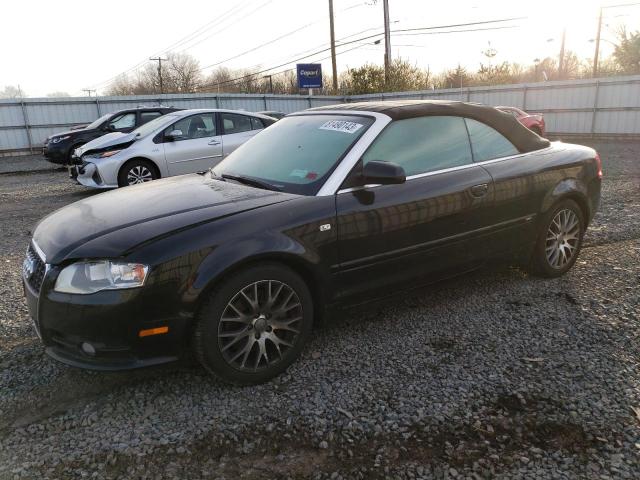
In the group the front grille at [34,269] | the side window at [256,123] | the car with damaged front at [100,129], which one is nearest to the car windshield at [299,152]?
the front grille at [34,269]

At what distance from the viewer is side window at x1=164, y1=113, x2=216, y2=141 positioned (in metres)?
9.42

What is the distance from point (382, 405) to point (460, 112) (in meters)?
2.35

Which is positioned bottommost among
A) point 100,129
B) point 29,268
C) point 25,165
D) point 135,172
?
point 25,165

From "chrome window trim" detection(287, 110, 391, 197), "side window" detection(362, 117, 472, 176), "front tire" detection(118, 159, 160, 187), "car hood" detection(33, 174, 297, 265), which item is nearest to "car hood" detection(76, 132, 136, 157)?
"front tire" detection(118, 159, 160, 187)

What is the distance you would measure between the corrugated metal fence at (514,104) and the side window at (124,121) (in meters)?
7.60

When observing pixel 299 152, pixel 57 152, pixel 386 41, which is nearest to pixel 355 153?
pixel 299 152

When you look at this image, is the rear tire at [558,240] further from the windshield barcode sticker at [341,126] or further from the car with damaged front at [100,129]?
the car with damaged front at [100,129]

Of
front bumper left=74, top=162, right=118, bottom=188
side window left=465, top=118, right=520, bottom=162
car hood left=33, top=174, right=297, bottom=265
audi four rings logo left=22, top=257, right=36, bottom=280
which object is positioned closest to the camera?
car hood left=33, top=174, right=297, bottom=265

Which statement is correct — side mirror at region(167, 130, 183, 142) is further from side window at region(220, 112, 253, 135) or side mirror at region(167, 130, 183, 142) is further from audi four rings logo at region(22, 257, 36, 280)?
audi four rings logo at region(22, 257, 36, 280)

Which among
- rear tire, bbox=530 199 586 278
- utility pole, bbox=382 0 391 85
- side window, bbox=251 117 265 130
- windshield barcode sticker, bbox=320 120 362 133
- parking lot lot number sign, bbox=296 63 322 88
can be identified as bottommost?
rear tire, bbox=530 199 586 278

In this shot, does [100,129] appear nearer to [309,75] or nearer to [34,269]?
[34,269]

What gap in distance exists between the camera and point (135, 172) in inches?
359

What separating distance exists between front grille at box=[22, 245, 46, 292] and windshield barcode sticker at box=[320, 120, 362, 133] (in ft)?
6.65

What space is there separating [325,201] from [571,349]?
1.85 metres
